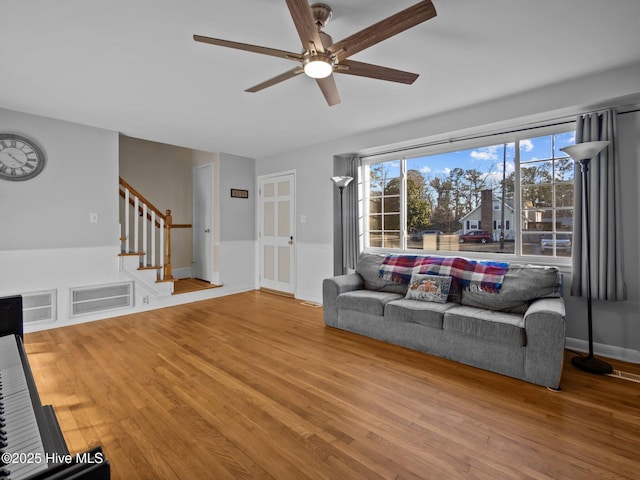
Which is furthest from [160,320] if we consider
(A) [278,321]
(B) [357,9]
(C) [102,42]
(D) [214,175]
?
(B) [357,9]

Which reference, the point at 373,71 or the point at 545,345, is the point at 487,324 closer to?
A: the point at 545,345

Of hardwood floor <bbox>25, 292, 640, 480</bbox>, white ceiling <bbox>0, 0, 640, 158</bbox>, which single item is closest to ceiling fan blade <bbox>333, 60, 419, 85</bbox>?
white ceiling <bbox>0, 0, 640, 158</bbox>

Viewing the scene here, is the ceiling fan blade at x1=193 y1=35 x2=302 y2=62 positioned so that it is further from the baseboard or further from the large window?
the baseboard

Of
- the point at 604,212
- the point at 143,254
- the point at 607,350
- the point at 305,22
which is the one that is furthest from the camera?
the point at 143,254

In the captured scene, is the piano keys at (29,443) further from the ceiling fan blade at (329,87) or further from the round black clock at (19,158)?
the round black clock at (19,158)

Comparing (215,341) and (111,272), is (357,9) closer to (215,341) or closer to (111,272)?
(215,341)

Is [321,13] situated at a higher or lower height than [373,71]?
higher

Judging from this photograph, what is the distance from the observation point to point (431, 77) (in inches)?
114

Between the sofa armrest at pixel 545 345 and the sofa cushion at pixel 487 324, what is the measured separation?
78 mm

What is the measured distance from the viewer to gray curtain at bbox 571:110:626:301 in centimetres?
289

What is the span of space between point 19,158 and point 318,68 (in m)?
3.78

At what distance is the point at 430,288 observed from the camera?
136 inches

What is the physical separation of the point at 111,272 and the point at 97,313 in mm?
552

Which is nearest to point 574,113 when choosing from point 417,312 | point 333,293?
point 417,312
